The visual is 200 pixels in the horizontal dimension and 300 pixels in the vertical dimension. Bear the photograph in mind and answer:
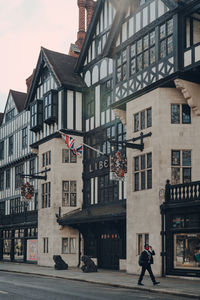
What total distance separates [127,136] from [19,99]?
865 inches

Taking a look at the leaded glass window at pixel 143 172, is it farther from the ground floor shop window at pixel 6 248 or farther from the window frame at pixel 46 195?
the ground floor shop window at pixel 6 248

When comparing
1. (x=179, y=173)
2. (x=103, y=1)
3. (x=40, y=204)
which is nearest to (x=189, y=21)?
(x=179, y=173)

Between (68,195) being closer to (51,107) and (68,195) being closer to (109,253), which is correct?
(109,253)

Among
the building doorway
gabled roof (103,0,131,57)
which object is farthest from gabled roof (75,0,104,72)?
the building doorway

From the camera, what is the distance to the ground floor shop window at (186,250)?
21.6 metres

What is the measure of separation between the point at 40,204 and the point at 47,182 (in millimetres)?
2034

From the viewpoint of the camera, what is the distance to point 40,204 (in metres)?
36.2

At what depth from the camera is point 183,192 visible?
22047 millimetres

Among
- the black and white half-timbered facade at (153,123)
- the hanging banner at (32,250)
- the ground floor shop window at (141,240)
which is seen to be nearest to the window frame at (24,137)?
the hanging banner at (32,250)

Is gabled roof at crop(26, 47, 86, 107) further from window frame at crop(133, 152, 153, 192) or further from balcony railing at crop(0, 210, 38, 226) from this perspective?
window frame at crop(133, 152, 153, 192)

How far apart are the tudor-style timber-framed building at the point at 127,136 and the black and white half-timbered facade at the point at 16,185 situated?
3.53 metres

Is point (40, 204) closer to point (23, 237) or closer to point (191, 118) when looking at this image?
point (23, 237)

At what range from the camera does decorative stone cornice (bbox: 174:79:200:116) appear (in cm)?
2280

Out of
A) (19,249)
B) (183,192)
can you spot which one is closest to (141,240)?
(183,192)
